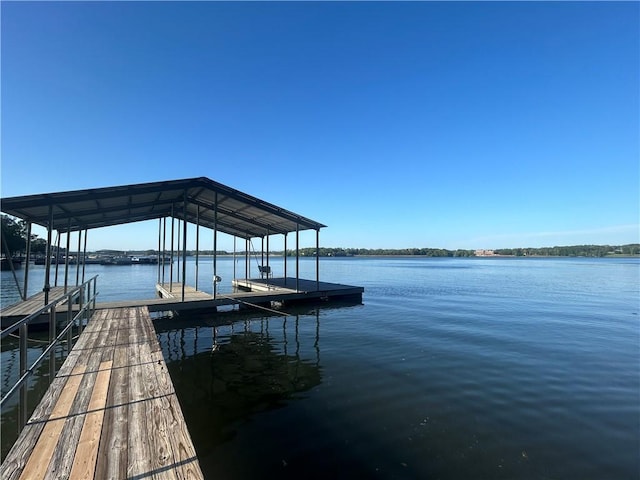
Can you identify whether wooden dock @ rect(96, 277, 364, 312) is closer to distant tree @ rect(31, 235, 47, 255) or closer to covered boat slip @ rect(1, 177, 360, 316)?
covered boat slip @ rect(1, 177, 360, 316)

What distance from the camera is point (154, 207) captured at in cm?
1423

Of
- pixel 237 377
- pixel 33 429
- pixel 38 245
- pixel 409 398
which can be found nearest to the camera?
pixel 33 429

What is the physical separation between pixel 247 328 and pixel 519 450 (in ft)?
28.3

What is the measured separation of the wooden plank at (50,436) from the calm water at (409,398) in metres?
1.64

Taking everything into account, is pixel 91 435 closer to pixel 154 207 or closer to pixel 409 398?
pixel 409 398

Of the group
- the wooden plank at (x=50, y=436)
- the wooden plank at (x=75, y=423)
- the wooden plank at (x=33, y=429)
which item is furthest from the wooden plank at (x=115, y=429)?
the wooden plank at (x=33, y=429)

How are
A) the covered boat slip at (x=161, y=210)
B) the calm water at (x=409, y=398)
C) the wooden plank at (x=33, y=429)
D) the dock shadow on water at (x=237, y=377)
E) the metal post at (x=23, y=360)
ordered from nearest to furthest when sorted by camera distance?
the wooden plank at (x=33, y=429) → the metal post at (x=23, y=360) → the calm water at (x=409, y=398) → the dock shadow on water at (x=237, y=377) → the covered boat slip at (x=161, y=210)

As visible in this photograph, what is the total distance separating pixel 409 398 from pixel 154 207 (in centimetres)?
1279

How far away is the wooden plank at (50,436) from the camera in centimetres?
242

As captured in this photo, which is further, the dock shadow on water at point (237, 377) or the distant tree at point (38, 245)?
the distant tree at point (38, 245)

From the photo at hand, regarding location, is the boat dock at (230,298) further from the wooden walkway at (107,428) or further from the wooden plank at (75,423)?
the wooden walkway at (107,428)

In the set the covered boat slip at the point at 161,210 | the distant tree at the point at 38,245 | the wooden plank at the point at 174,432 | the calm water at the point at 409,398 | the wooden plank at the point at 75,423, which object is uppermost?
the distant tree at the point at 38,245

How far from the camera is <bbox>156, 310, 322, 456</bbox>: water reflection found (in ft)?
16.8

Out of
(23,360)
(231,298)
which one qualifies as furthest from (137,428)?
(231,298)
